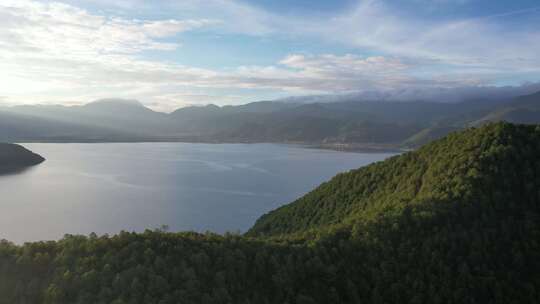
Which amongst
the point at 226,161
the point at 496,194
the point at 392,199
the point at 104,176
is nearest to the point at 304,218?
the point at 392,199

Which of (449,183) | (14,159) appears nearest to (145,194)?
(449,183)

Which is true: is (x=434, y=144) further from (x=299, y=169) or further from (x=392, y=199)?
(x=299, y=169)

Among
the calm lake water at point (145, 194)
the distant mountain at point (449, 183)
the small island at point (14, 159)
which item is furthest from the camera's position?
the small island at point (14, 159)

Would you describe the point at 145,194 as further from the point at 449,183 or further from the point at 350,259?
the point at 350,259

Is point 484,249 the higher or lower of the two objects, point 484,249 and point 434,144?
the lower

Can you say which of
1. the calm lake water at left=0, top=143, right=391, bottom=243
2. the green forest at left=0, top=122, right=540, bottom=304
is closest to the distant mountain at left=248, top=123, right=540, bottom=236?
the green forest at left=0, top=122, right=540, bottom=304

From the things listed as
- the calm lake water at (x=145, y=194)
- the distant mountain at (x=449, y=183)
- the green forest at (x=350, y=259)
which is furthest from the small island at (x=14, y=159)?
the green forest at (x=350, y=259)

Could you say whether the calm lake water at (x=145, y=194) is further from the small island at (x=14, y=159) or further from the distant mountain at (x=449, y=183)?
the distant mountain at (x=449, y=183)
